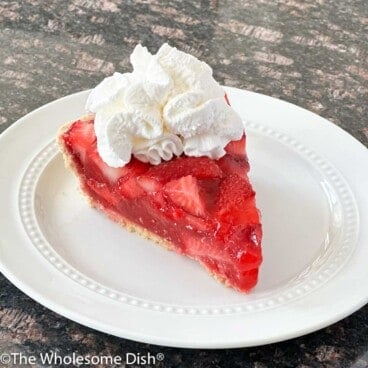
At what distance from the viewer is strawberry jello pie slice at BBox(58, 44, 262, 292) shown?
1.38 metres

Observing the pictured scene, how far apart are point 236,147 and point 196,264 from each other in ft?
0.84

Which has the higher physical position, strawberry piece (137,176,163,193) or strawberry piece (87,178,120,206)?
strawberry piece (137,176,163,193)

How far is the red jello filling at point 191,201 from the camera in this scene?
1.35m

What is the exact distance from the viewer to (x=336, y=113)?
189 cm

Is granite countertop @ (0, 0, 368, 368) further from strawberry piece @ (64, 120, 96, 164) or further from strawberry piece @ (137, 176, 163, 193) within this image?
strawberry piece @ (137, 176, 163, 193)

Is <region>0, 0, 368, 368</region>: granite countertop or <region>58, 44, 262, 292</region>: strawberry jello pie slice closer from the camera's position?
<region>58, 44, 262, 292</region>: strawberry jello pie slice

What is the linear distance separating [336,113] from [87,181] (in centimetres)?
67

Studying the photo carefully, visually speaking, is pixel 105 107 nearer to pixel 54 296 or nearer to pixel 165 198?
pixel 165 198
